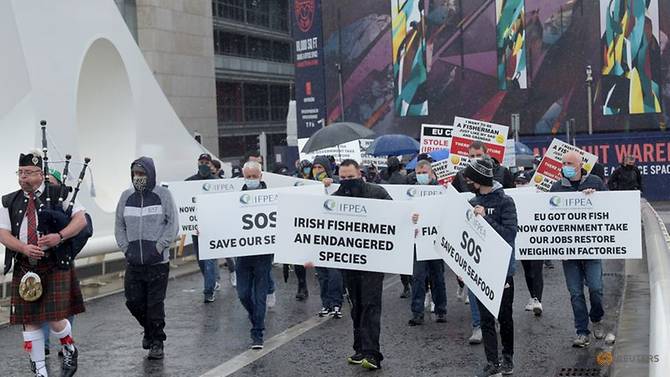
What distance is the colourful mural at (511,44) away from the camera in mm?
41344

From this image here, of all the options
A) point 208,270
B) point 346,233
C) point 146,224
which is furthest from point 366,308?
point 208,270

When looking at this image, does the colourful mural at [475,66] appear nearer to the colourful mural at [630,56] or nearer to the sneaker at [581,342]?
the colourful mural at [630,56]

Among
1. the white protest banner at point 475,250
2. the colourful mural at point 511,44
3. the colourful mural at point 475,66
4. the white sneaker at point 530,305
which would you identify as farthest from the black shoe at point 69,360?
the colourful mural at point 511,44

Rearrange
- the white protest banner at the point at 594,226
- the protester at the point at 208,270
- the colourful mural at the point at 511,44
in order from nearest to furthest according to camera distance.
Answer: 1. the white protest banner at the point at 594,226
2. the protester at the point at 208,270
3. the colourful mural at the point at 511,44

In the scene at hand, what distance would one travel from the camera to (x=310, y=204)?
9.08m

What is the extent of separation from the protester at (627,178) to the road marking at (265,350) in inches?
375

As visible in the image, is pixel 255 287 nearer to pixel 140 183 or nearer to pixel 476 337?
pixel 140 183

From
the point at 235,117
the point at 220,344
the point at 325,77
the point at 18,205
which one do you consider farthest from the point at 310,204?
the point at 235,117

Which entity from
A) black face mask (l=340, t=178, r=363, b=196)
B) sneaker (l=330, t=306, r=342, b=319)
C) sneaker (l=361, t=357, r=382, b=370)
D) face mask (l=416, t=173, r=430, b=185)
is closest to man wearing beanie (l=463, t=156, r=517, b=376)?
sneaker (l=361, t=357, r=382, b=370)

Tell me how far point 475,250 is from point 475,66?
116 ft

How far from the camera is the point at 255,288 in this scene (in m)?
9.99

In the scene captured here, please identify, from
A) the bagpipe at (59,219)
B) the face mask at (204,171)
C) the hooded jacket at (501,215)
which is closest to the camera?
the bagpipe at (59,219)

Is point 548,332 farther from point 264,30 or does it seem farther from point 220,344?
point 264,30

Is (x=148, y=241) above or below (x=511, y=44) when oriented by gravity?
below
